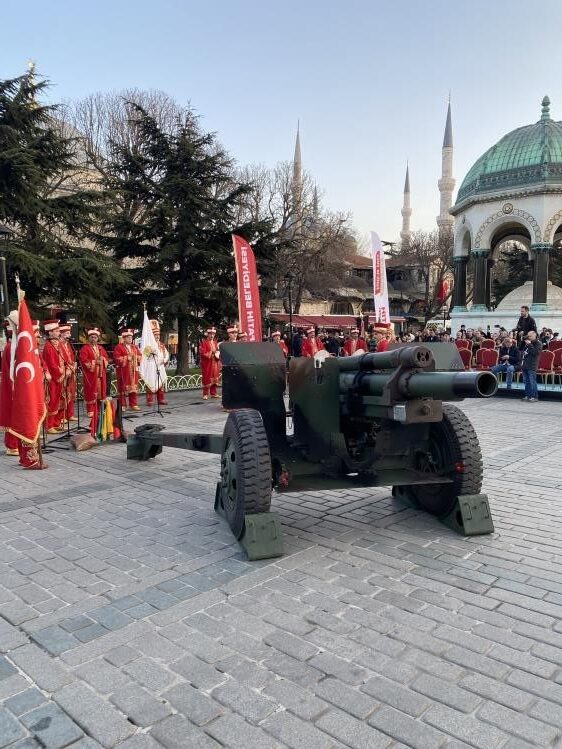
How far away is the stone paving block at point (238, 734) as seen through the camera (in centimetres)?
234

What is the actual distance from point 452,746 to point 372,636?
0.88 metres

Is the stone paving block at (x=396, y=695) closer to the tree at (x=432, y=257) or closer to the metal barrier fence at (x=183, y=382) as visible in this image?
the metal barrier fence at (x=183, y=382)

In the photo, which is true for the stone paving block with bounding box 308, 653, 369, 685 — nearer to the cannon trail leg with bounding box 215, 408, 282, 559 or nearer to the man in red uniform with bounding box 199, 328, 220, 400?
the cannon trail leg with bounding box 215, 408, 282, 559

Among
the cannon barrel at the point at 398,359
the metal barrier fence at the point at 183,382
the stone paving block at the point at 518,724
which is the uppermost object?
the cannon barrel at the point at 398,359

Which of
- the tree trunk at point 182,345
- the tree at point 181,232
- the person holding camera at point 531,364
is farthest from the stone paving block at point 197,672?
the tree trunk at point 182,345

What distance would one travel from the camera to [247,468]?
14.0ft

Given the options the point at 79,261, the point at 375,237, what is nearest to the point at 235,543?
the point at 79,261

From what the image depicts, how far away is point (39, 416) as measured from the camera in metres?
7.55

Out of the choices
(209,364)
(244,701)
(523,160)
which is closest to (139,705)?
(244,701)

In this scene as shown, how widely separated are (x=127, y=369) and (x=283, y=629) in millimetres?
9774

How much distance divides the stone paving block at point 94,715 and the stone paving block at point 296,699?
65 centimetres

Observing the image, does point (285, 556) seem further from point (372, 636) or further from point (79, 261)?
point (79, 261)

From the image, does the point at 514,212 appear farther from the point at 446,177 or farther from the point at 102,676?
the point at 446,177

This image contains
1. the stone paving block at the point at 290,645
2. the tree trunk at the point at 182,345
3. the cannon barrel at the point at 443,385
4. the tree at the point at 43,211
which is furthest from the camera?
the tree trunk at the point at 182,345
